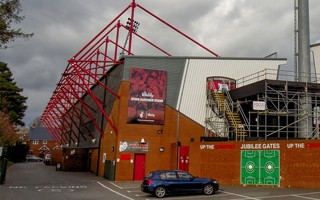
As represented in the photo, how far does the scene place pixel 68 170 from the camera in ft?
154

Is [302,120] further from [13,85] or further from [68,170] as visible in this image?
[13,85]

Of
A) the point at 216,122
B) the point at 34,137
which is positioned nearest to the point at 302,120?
the point at 216,122

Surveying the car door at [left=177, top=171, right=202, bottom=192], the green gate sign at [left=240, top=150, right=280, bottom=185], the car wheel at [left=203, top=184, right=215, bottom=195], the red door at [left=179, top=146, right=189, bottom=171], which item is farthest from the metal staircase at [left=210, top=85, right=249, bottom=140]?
the car door at [left=177, top=171, right=202, bottom=192]

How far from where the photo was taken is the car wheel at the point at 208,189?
20875 mm

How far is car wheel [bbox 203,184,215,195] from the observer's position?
2088 centimetres

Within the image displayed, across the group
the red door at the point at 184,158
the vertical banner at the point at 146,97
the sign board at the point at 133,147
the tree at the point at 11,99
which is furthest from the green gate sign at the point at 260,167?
the tree at the point at 11,99

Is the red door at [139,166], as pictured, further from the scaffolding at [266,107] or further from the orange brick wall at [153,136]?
the scaffolding at [266,107]

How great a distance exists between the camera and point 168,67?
3369 cm

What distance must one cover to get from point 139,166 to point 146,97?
6.19 metres

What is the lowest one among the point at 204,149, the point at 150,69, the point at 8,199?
the point at 8,199

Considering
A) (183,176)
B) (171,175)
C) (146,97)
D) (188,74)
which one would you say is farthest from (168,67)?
(171,175)

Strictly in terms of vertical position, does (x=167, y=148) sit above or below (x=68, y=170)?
above

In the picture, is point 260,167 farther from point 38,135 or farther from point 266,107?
point 38,135

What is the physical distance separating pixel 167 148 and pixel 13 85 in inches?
1728
